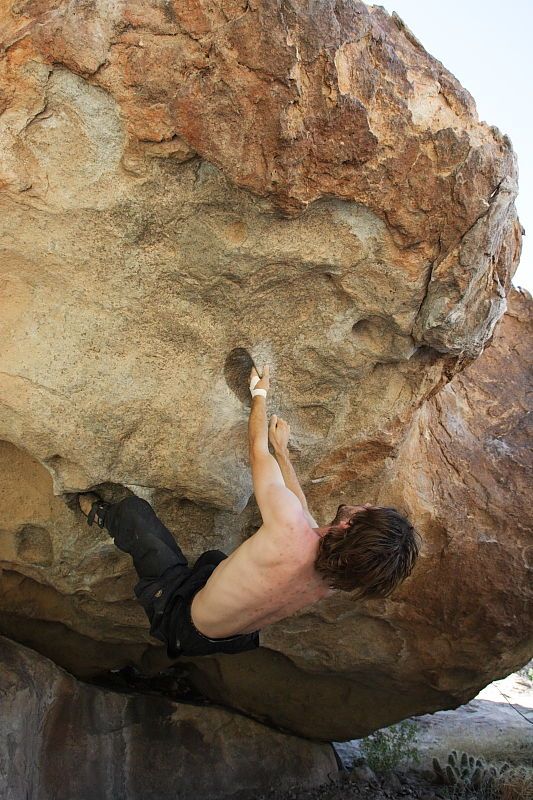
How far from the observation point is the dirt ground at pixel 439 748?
14.4ft

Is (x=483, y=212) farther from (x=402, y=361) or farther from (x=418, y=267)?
(x=402, y=361)

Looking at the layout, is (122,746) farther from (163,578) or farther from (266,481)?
(266,481)

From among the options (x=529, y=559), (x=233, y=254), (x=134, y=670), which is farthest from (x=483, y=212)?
(x=134, y=670)

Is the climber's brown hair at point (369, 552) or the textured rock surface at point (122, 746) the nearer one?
the climber's brown hair at point (369, 552)

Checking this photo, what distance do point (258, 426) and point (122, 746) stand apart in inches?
77.7

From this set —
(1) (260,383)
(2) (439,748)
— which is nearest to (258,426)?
(1) (260,383)

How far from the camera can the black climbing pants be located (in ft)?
9.18

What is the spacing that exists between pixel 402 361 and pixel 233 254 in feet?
2.63

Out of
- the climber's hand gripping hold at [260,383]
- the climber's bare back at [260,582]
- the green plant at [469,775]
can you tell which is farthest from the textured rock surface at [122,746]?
the climber's hand gripping hold at [260,383]

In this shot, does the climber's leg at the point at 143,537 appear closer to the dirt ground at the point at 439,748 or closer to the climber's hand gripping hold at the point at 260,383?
the climber's hand gripping hold at the point at 260,383

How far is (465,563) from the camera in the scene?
12.0ft

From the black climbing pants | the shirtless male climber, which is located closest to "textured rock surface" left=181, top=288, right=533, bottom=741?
the shirtless male climber

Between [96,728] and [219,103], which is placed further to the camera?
[96,728]

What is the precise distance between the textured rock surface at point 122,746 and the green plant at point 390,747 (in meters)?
0.55
